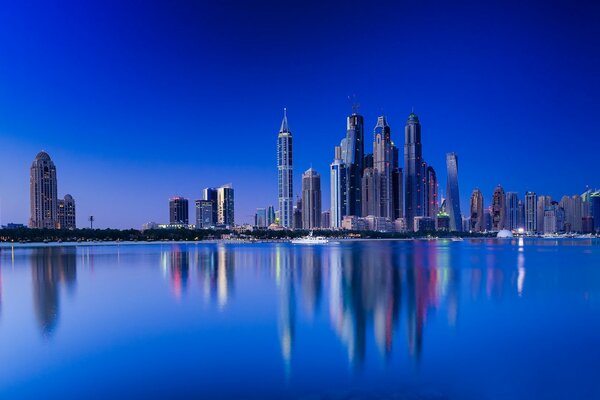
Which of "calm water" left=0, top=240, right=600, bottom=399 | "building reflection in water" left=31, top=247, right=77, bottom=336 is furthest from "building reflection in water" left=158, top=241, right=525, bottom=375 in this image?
"building reflection in water" left=31, top=247, right=77, bottom=336

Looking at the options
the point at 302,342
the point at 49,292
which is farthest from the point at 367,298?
the point at 49,292

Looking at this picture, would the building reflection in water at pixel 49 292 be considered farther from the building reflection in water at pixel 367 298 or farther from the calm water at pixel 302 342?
the building reflection in water at pixel 367 298

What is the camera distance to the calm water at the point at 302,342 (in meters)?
12.9

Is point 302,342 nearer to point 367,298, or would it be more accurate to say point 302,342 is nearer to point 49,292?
point 367,298

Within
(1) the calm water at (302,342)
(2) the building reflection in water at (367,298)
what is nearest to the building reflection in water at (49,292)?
(1) the calm water at (302,342)

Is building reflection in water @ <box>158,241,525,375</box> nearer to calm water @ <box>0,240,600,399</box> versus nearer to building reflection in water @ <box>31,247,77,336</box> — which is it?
calm water @ <box>0,240,600,399</box>

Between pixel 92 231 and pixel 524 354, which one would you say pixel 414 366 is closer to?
pixel 524 354

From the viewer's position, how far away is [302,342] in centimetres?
1769

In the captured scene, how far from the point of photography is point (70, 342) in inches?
704

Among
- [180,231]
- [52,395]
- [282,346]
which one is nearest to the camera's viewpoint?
[52,395]

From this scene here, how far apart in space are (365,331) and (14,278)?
35.9 m

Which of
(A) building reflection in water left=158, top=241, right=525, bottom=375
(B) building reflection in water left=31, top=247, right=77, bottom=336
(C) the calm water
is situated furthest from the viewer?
(B) building reflection in water left=31, top=247, right=77, bottom=336

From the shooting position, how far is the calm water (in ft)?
42.3

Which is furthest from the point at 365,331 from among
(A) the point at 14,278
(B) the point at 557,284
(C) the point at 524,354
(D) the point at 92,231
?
(D) the point at 92,231
